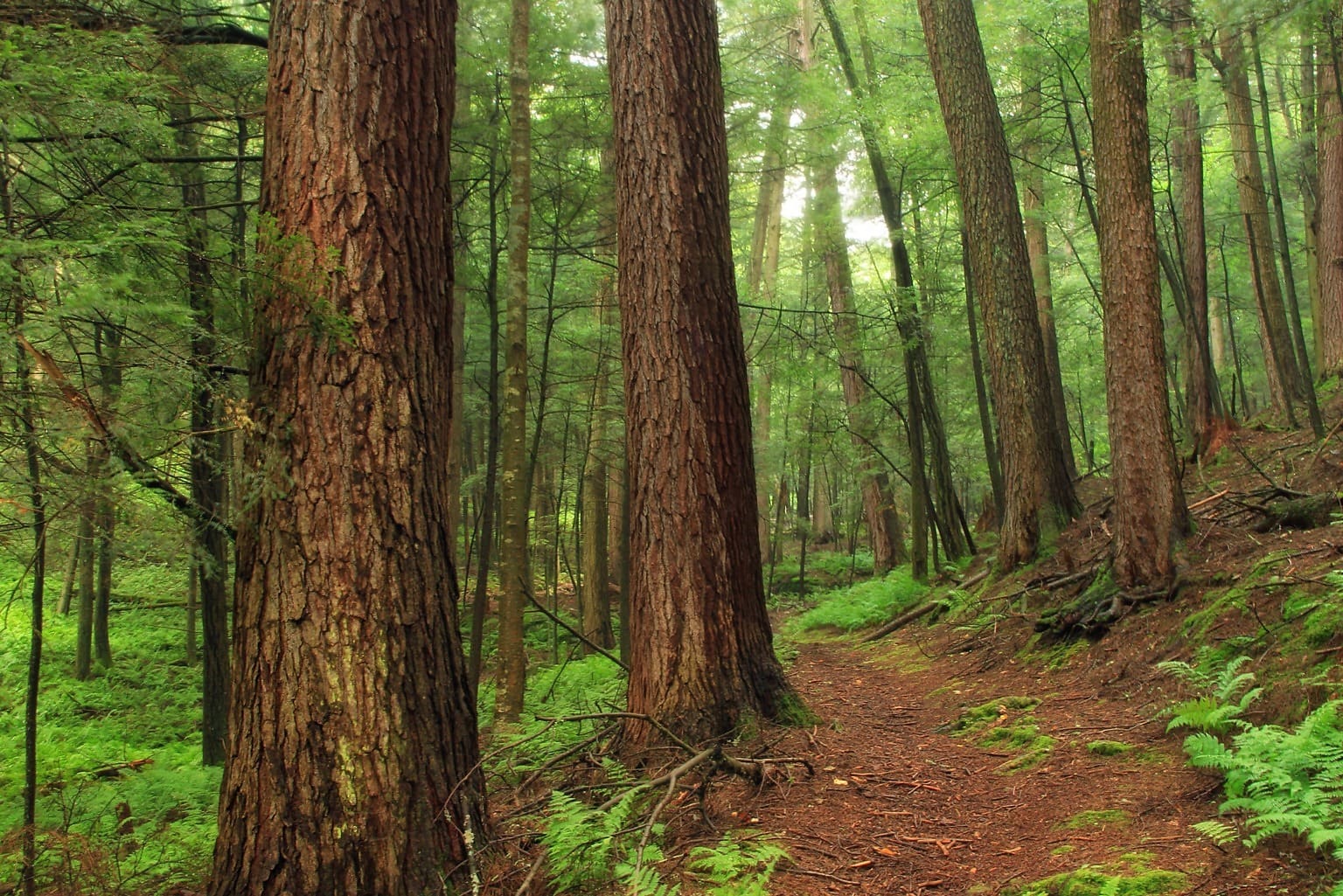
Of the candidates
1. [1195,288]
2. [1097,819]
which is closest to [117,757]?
[1097,819]

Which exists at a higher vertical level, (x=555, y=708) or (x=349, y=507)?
(x=349, y=507)

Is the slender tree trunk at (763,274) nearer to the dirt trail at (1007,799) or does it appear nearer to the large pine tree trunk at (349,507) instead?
the dirt trail at (1007,799)

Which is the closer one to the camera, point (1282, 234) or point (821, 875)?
point (821, 875)

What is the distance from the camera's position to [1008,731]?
4781 mm

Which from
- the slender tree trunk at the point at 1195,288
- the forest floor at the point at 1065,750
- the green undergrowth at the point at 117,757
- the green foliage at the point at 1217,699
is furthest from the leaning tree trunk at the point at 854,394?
the green undergrowth at the point at 117,757

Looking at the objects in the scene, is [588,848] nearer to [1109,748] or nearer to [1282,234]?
[1109,748]

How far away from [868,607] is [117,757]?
30.0 feet

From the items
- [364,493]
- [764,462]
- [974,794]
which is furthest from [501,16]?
[764,462]

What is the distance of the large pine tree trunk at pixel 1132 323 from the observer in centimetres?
586

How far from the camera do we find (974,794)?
3916mm

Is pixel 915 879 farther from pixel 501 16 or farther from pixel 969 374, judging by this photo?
pixel 969 374

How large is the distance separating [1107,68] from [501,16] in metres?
6.89

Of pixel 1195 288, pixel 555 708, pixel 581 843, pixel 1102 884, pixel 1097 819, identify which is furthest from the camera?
pixel 1195 288

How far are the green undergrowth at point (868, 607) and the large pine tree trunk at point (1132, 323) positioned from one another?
4.78m
